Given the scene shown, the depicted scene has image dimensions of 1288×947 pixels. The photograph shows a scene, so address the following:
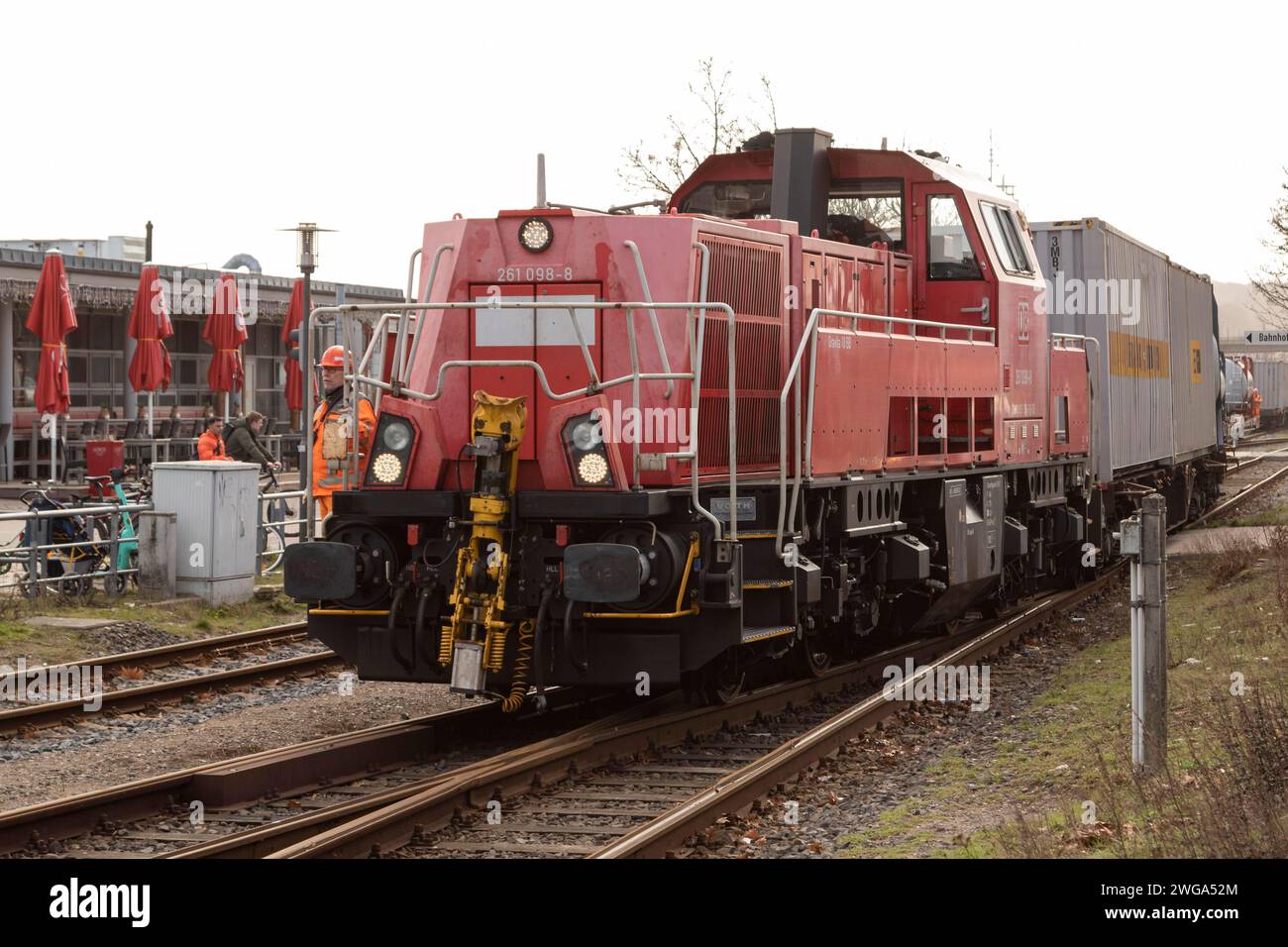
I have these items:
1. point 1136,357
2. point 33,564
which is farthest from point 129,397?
point 1136,357

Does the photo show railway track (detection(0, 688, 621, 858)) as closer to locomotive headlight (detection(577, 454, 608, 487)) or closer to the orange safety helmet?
locomotive headlight (detection(577, 454, 608, 487))

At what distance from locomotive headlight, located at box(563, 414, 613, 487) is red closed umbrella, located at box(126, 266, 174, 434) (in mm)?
19409

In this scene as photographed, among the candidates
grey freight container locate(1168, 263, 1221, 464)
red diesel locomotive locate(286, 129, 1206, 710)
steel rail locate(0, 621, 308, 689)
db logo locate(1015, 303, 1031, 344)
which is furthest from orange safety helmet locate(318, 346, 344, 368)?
grey freight container locate(1168, 263, 1221, 464)

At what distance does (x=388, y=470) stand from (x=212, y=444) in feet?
27.2

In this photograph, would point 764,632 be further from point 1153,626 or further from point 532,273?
point 532,273

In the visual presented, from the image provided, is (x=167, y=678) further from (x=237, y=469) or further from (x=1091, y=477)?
(x=1091, y=477)

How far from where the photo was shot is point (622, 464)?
927 cm

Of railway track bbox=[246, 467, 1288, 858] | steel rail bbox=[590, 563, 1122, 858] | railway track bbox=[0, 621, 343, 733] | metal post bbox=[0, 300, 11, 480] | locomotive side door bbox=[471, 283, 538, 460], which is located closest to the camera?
Answer: steel rail bbox=[590, 563, 1122, 858]

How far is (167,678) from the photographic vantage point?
12125 mm

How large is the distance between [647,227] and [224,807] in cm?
421

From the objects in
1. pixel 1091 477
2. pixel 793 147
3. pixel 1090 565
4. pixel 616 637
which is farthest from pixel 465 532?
pixel 1090 565

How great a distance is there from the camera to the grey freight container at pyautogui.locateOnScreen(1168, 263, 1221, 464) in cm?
2425

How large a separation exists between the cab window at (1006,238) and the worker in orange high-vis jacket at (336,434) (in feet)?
17.9
